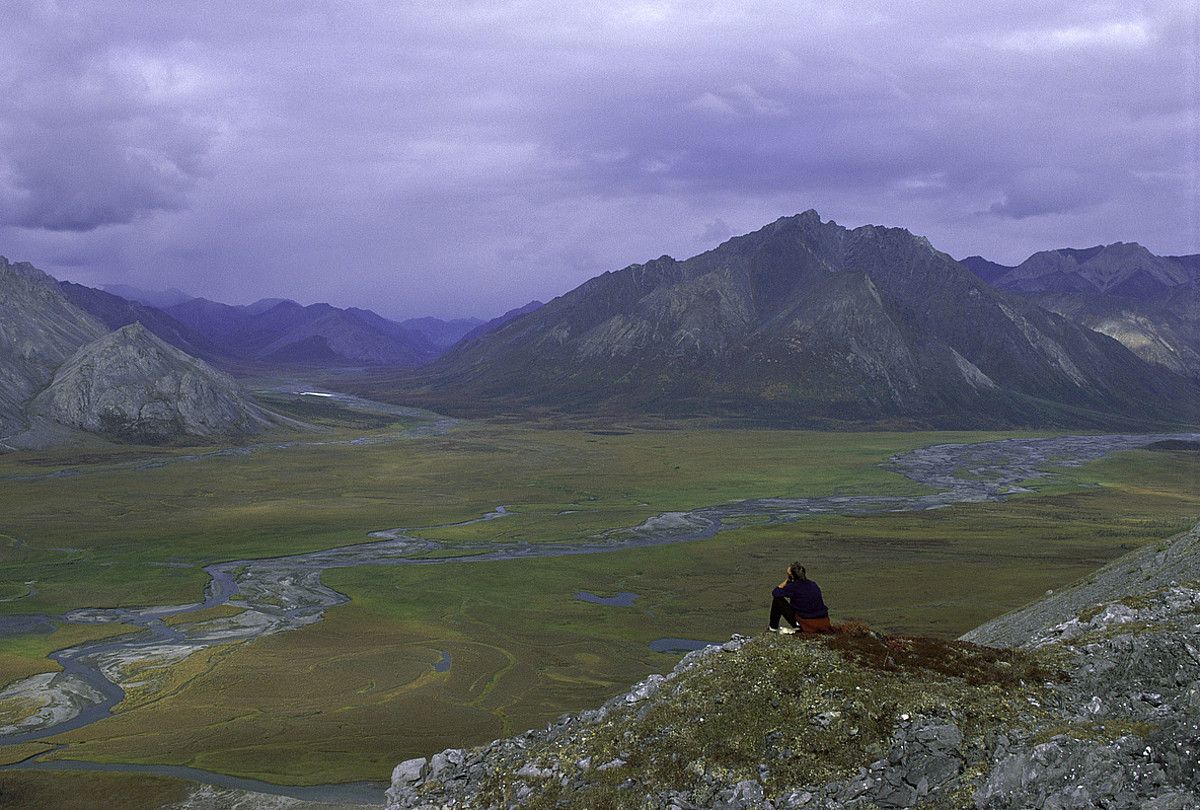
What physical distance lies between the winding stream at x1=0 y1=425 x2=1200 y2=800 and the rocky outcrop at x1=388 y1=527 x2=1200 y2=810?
21.1 meters

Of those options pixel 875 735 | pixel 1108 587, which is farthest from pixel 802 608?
pixel 1108 587

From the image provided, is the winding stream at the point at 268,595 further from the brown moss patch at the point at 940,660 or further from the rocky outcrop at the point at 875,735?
the brown moss patch at the point at 940,660

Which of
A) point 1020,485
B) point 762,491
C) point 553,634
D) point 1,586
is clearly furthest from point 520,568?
point 1020,485

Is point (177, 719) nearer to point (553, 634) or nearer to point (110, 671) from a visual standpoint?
point (110, 671)

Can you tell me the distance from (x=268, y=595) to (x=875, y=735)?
67558 millimetres

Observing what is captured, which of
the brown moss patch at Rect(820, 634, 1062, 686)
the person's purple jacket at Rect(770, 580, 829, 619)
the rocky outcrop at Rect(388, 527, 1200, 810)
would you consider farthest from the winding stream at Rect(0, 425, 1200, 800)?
the brown moss patch at Rect(820, 634, 1062, 686)

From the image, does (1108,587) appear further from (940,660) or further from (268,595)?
(268,595)

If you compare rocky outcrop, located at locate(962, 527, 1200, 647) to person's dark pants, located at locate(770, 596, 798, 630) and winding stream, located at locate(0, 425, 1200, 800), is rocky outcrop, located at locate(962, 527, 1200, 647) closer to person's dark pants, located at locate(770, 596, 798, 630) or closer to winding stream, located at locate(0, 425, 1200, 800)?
person's dark pants, located at locate(770, 596, 798, 630)

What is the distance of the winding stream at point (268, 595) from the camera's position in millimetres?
52719

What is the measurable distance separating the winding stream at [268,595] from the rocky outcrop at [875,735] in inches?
830

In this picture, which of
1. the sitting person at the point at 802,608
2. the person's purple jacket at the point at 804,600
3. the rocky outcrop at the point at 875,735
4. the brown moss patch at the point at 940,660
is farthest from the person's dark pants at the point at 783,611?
the brown moss patch at the point at 940,660

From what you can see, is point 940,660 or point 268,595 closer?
point 940,660

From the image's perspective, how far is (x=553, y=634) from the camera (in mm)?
68000

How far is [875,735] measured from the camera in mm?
22734
